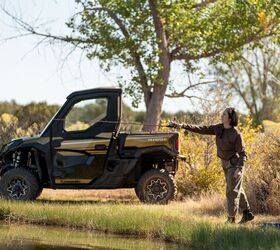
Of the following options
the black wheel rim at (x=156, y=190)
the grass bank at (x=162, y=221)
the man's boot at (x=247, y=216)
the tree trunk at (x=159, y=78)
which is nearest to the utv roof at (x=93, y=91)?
the black wheel rim at (x=156, y=190)

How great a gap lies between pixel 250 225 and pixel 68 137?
15.6ft

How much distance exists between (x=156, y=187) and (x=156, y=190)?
60 millimetres

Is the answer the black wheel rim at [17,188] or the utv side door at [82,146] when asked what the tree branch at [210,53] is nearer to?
the utv side door at [82,146]

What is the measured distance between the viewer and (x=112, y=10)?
77.0 feet

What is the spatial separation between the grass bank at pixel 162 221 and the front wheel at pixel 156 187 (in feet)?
1.29

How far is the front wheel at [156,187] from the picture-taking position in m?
16.6

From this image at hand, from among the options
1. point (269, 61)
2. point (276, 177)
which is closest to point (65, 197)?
point (276, 177)

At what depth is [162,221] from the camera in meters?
13.4

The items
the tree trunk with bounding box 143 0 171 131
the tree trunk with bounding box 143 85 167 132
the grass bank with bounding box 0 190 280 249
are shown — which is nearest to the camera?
the grass bank with bounding box 0 190 280 249

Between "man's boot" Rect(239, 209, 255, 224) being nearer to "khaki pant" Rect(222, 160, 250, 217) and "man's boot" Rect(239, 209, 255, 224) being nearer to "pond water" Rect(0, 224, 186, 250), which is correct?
"khaki pant" Rect(222, 160, 250, 217)

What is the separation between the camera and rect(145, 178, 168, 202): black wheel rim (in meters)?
16.6

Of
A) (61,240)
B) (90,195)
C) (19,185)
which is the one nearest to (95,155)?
(19,185)

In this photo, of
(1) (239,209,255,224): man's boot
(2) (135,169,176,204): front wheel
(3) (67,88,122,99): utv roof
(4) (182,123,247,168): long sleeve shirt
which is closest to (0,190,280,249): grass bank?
(1) (239,209,255,224): man's boot

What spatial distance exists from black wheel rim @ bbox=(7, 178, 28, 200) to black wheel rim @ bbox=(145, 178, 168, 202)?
244 centimetres
